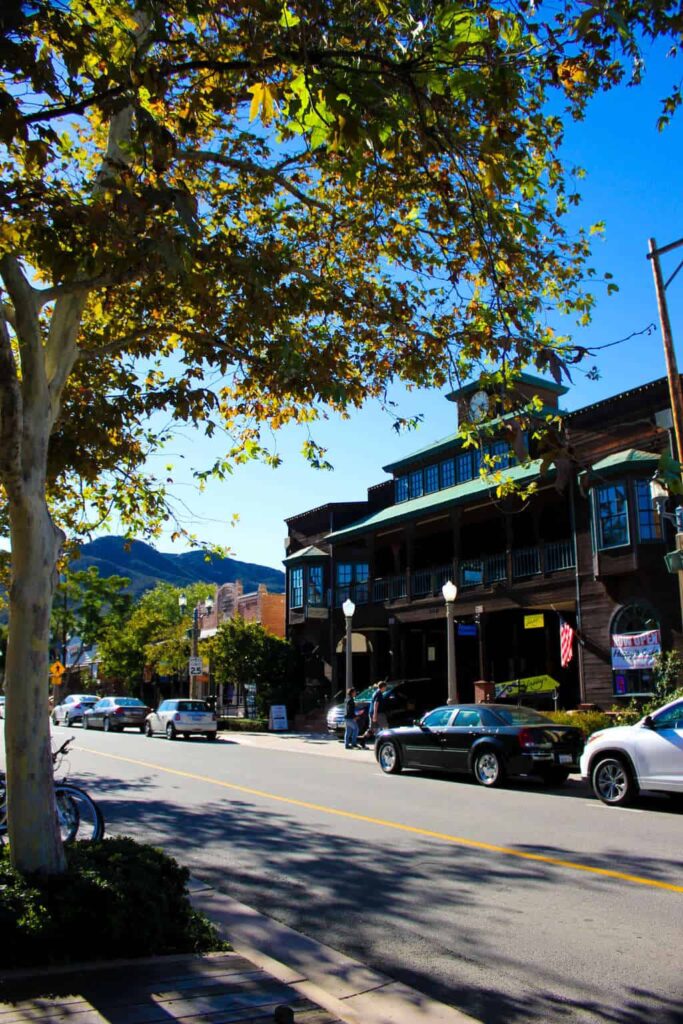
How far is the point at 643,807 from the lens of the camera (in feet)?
40.2

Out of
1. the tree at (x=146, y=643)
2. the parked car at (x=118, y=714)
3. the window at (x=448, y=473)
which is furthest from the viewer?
the tree at (x=146, y=643)

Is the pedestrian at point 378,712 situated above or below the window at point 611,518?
below

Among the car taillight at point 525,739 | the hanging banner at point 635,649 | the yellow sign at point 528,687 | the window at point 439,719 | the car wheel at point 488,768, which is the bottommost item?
the car wheel at point 488,768

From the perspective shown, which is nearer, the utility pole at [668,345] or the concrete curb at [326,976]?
the concrete curb at [326,976]

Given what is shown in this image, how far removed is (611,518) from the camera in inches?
898

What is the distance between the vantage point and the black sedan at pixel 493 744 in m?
14.0

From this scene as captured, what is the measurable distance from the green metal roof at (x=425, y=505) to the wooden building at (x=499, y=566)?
0.09m

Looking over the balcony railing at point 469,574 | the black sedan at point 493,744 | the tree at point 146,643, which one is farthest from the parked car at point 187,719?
the tree at point 146,643

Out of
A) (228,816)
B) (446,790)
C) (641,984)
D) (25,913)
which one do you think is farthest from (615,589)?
(25,913)

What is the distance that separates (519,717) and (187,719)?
55.3 ft

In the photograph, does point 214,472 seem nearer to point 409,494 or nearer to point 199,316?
point 199,316

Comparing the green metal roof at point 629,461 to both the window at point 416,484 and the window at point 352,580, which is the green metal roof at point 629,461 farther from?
the window at point 352,580

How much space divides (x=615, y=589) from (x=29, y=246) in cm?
1939

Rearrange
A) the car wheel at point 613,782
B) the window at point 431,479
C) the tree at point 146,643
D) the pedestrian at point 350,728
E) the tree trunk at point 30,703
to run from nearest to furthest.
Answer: the tree trunk at point 30,703
the car wheel at point 613,782
the pedestrian at point 350,728
the window at point 431,479
the tree at point 146,643
